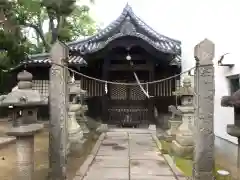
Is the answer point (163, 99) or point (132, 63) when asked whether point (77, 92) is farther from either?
point (163, 99)

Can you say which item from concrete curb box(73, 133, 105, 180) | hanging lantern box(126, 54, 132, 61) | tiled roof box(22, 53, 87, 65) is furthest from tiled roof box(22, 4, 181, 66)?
concrete curb box(73, 133, 105, 180)

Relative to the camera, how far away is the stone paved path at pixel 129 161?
6883 millimetres

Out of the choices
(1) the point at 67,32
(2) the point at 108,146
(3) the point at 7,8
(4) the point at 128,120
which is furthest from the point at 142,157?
(1) the point at 67,32

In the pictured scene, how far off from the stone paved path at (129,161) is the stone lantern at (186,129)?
653mm

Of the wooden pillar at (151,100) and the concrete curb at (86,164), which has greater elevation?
the wooden pillar at (151,100)

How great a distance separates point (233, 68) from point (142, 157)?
4149mm

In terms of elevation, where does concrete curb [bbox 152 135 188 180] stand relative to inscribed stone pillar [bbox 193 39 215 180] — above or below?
below

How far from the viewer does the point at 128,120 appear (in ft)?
48.9

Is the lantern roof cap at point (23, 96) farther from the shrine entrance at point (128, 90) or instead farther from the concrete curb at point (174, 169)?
the shrine entrance at point (128, 90)

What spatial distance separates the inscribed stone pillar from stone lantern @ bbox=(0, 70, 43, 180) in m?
3.21

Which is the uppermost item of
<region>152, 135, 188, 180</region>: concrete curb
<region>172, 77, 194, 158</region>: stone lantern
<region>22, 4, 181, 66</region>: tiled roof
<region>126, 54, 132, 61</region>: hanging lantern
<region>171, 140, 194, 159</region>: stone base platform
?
<region>22, 4, 181, 66</region>: tiled roof

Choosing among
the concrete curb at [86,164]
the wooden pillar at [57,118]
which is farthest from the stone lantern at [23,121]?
the concrete curb at [86,164]

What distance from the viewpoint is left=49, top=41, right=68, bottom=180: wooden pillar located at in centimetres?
589

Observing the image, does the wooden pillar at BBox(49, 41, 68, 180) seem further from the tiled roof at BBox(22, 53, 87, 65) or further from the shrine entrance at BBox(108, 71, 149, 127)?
the tiled roof at BBox(22, 53, 87, 65)
